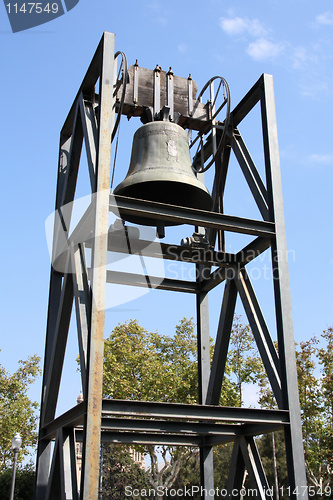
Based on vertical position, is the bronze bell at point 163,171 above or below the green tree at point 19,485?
above

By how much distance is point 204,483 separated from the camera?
24.6 feet

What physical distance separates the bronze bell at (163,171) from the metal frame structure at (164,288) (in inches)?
23.4

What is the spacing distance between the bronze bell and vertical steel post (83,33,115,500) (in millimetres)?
801

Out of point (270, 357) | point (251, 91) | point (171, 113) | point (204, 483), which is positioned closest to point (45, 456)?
point (204, 483)

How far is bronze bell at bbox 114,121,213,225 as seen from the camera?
6.64 m

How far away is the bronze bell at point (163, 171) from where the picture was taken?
21.8 feet

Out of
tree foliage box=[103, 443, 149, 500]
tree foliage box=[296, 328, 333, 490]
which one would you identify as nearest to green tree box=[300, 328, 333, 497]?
tree foliage box=[296, 328, 333, 490]

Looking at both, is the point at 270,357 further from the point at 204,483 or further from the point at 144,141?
the point at 144,141

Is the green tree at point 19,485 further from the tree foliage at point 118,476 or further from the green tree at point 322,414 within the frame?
the green tree at point 322,414

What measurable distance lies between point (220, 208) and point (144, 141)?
1.68 m

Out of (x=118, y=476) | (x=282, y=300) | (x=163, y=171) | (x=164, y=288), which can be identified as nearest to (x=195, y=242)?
(x=163, y=171)

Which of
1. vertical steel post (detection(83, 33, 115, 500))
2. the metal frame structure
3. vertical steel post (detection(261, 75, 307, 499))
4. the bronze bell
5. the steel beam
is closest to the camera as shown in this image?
vertical steel post (detection(83, 33, 115, 500))

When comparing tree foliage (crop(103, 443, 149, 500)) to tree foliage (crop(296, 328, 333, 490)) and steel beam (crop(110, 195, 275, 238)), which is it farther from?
steel beam (crop(110, 195, 275, 238))

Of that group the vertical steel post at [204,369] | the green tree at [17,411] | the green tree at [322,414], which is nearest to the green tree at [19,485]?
the green tree at [17,411]
